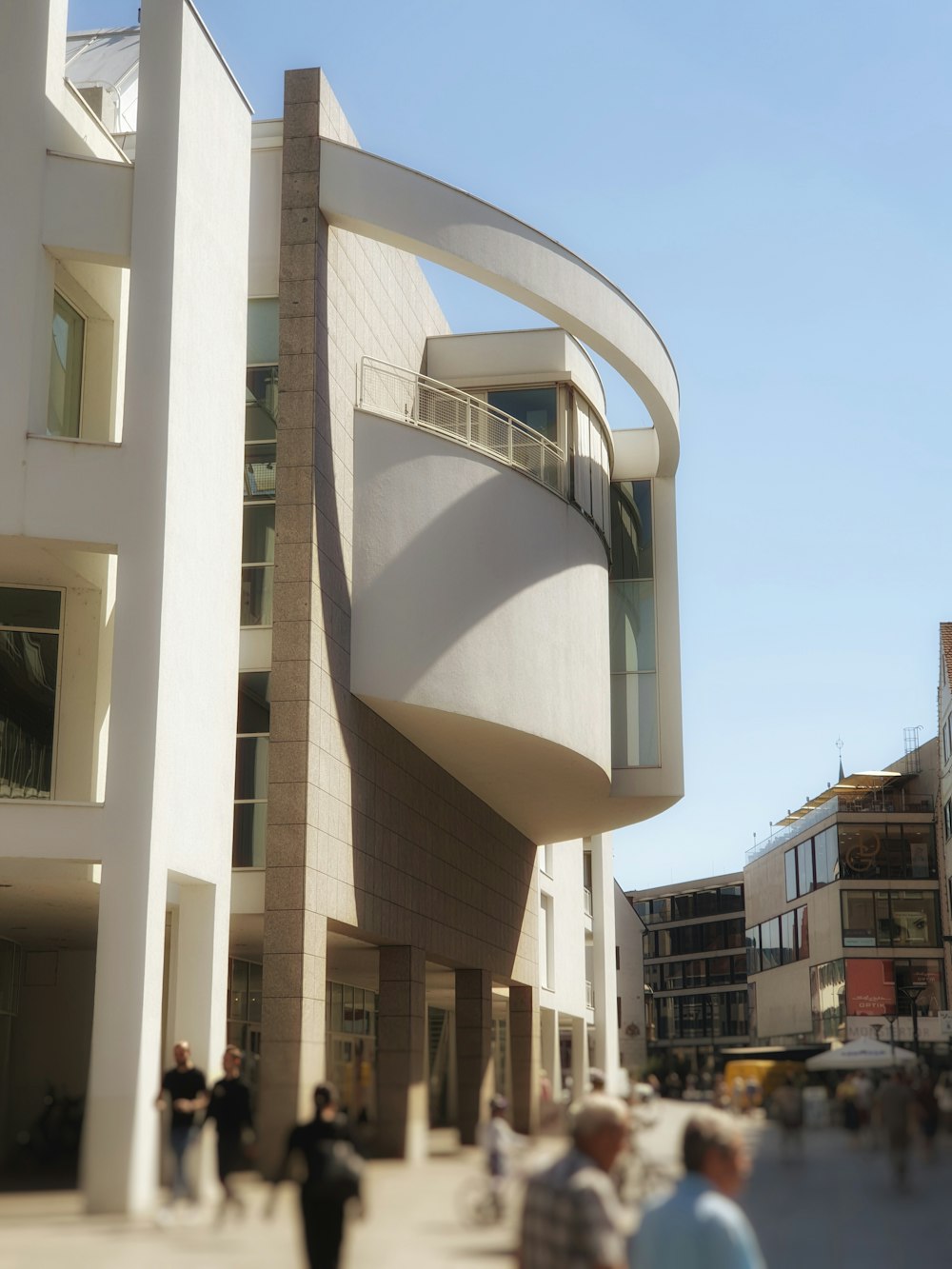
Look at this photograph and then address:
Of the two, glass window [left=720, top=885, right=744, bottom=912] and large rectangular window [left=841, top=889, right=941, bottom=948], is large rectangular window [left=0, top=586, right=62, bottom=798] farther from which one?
large rectangular window [left=841, top=889, right=941, bottom=948]

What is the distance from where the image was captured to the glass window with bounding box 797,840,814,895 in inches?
1273

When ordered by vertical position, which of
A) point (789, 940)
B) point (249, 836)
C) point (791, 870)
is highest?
point (791, 870)

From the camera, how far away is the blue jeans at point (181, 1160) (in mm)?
9320

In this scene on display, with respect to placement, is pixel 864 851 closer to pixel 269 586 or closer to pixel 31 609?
pixel 269 586

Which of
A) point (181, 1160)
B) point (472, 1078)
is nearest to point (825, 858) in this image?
point (472, 1078)

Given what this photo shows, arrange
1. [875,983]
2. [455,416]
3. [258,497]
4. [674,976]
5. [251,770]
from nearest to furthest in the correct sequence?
[674,976] → [251,770] → [258,497] → [455,416] → [875,983]

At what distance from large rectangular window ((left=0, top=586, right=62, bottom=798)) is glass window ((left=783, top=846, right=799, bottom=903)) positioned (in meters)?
15.1

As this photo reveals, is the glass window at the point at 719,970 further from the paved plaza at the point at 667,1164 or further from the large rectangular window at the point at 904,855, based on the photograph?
the large rectangular window at the point at 904,855

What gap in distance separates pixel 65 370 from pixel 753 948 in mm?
12757

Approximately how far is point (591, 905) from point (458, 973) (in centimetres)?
2294

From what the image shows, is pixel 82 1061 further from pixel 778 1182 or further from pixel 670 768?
pixel 670 768

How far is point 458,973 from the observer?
3159 cm

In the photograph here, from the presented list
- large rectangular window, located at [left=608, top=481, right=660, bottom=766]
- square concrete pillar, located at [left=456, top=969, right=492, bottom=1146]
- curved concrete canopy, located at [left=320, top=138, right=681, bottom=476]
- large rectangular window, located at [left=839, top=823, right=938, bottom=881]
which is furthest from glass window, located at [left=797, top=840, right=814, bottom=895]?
large rectangular window, located at [left=839, top=823, right=938, bottom=881]

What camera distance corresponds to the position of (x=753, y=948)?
46.2 ft
